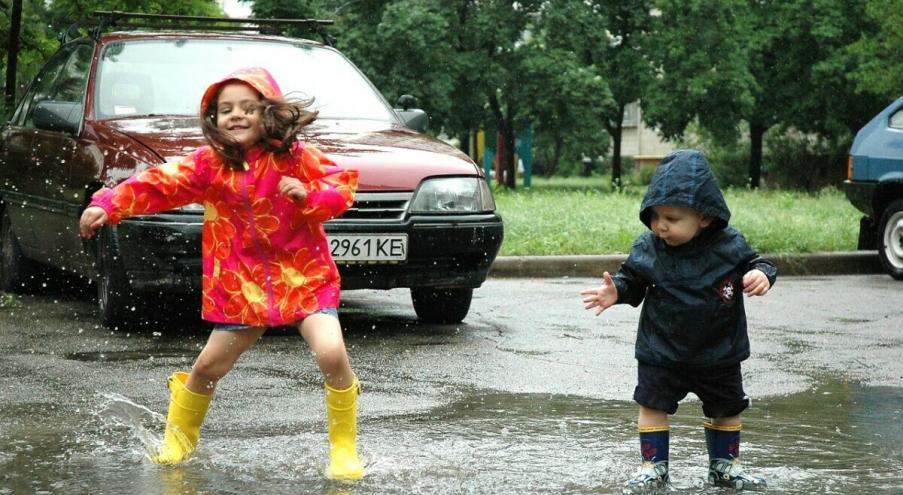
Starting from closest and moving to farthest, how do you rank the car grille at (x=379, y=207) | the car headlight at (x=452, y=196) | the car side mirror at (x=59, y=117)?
the car grille at (x=379, y=207)
the car headlight at (x=452, y=196)
the car side mirror at (x=59, y=117)

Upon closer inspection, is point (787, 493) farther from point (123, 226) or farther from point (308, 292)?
point (123, 226)

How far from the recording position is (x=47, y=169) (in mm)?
8258

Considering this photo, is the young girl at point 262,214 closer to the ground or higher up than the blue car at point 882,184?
higher up

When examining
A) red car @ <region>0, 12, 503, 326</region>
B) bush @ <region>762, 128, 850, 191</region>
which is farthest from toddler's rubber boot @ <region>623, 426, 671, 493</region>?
bush @ <region>762, 128, 850, 191</region>

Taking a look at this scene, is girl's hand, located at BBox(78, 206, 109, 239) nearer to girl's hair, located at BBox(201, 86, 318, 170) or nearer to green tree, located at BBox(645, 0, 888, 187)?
girl's hair, located at BBox(201, 86, 318, 170)

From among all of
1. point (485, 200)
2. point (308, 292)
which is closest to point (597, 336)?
point (485, 200)

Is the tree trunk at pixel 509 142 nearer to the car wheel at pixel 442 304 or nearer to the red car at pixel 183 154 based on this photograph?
the red car at pixel 183 154

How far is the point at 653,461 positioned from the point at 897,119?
8.68 metres

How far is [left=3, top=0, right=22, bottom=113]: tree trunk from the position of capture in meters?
10.5

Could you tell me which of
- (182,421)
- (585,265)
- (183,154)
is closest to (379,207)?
(183,154)

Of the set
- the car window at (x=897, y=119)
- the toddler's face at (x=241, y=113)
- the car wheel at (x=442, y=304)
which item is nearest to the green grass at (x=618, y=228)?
the car window at (x=897, y=119)

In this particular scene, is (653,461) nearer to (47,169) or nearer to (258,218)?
(258,218)

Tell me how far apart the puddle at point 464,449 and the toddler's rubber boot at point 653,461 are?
0.30ft

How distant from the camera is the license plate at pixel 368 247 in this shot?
23.3 ft
